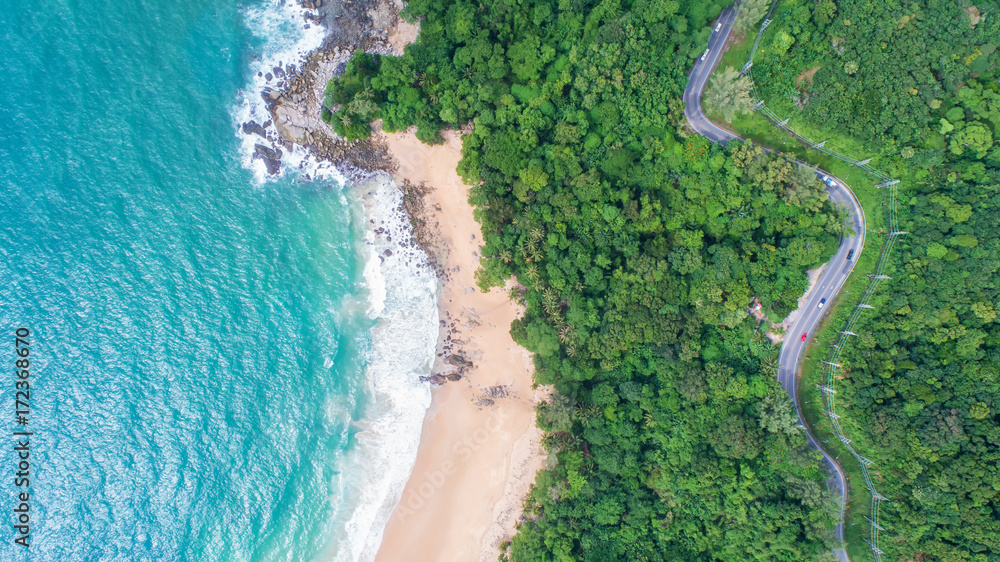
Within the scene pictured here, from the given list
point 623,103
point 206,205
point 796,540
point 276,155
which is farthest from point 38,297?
point 796,540

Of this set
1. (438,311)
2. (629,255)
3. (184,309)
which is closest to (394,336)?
(438,311)

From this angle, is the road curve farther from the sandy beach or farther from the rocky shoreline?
the rocky shoreline

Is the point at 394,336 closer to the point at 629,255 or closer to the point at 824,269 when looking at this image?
the point at 629,255

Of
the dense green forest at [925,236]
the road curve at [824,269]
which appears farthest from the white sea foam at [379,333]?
the dense green forest at [925,236]

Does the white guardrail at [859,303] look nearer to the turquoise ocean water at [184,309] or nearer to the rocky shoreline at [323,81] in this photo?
the rocky shoreline at [323,81]

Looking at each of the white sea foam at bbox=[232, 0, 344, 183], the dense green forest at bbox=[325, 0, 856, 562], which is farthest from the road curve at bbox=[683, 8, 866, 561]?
the white sea foam at bbox=[232, 0, 344, 183]

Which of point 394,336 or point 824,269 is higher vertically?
point 394,336
